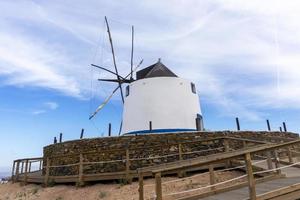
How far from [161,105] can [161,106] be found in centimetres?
8

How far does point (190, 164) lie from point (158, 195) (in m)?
0.82

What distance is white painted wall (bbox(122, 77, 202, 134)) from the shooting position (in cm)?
1909

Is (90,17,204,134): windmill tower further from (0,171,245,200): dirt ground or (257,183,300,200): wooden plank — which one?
(257,183,300,200): wooden plank

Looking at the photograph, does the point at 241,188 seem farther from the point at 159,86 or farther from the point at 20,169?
the point at 20,169

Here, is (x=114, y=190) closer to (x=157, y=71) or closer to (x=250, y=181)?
(x=250, y=181)

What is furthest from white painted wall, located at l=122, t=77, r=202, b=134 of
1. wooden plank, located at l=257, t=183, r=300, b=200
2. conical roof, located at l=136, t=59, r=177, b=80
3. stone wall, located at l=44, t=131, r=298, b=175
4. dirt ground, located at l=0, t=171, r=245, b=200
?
wooden plank, located at l=257, t=183, r=300, b=200

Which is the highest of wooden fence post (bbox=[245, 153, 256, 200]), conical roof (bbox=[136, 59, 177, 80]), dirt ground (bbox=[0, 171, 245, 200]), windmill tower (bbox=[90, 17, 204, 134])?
conical roof (bbox=[136, 59, 177, 80])

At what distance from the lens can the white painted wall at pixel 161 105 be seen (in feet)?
62.6

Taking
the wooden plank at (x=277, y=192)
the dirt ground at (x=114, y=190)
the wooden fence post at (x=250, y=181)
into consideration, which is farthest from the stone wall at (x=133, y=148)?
the wooden fence post at (x=250, y=181)

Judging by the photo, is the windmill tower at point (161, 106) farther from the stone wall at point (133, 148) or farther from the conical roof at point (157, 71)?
the stone wall at point (133, 148)

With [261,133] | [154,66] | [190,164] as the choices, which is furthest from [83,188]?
[154,66]

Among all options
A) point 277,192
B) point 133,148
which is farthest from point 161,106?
point 277,192

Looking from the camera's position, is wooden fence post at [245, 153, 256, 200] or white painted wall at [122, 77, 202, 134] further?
white painted wall at [122, 77, 202, 134]

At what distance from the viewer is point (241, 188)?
695cm
